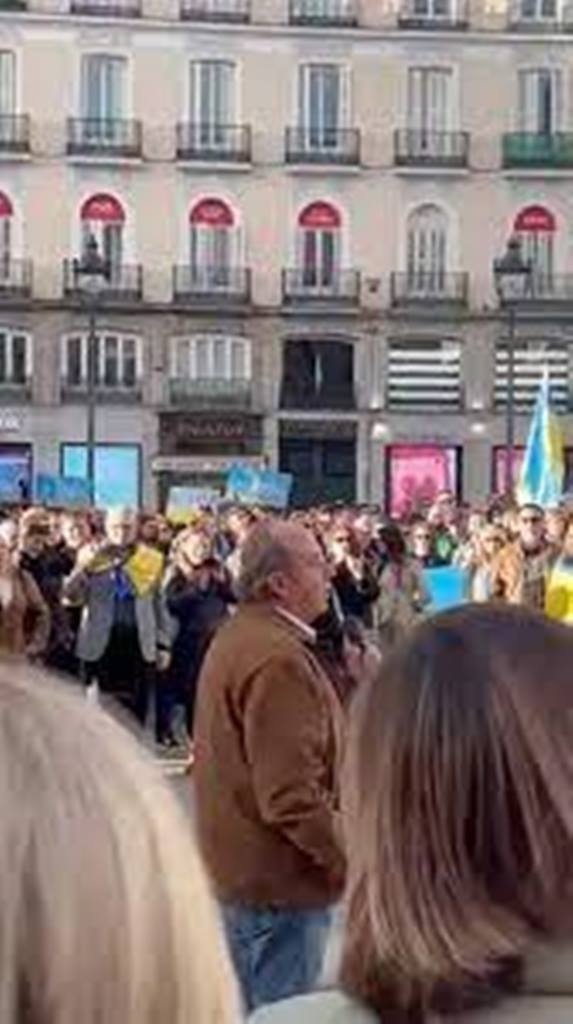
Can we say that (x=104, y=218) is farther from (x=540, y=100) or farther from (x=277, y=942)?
(x=277, y=942)

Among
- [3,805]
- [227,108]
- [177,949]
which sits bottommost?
[177,949]

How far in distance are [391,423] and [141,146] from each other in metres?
7.80

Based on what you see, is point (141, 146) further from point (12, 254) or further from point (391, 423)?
point (391, 423)

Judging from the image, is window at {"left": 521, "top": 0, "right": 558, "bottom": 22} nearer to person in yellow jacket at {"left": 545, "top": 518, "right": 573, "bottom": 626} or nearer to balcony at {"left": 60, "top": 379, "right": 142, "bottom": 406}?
balcony at {"left": 60, "top": 379, "right": 142, "bottom": 406}

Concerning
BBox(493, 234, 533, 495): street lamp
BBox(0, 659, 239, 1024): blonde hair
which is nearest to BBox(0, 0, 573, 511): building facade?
BBox(493, 234, 533, 495): street lamp

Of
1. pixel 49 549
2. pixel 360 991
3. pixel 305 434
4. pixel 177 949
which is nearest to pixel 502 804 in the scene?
pixel 360 991

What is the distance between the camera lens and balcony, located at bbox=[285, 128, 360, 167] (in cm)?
5178

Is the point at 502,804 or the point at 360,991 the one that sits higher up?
the point at 502,804

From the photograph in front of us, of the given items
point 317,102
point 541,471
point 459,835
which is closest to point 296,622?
point 459,835

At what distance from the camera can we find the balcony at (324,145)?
5178 cm

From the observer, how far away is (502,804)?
245cm

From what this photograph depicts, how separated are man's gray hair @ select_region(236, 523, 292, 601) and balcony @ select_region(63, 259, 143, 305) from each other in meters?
44.2

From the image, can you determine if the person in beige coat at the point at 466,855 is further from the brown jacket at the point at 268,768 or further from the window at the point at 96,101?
the window at the point at 96,101

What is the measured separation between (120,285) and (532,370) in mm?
8840
